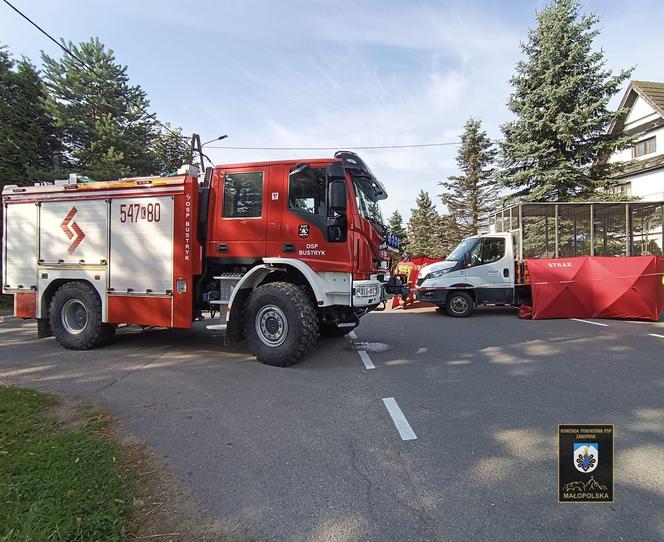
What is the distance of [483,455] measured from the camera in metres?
3.24

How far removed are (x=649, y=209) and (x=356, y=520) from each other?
1590cm

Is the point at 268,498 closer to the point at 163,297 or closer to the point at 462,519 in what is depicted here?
the point at 462,519

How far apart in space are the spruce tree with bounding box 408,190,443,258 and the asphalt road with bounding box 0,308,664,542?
29.6 m

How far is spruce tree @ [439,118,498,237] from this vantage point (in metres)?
33.7

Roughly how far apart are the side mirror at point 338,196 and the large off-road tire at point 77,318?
4.73 metres

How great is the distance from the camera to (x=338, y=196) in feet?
18.7

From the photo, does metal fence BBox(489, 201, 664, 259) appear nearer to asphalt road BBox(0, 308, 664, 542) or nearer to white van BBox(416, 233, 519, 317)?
white van BBox(416, 233, 519, 317)

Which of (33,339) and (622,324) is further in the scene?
(622,324)

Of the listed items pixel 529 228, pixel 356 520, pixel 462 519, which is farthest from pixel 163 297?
pixel 529 228

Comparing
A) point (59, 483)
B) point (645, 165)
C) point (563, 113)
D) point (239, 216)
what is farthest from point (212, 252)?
point (645, 165)

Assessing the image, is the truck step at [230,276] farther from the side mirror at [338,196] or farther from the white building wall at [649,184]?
the white building wall at [649,184]

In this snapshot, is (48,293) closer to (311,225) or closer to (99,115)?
(311,225)

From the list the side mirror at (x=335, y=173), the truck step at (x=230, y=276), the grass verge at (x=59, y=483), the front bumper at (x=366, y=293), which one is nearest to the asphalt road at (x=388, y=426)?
the grass verge at (x=59, y=483)

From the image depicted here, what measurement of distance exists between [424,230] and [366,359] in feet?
126
